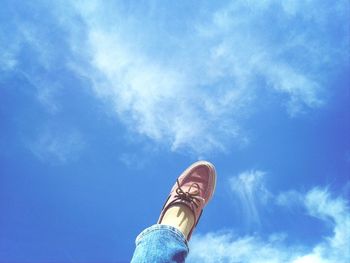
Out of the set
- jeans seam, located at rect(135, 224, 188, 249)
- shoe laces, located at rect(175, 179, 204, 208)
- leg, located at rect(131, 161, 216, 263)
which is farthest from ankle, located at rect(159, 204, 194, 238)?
jeans seam, located at rect(135, 224, 188, 249)

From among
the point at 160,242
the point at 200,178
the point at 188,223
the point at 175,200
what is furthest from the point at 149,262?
the point at 200,178

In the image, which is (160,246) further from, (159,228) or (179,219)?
(179,219)

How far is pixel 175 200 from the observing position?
3336mm

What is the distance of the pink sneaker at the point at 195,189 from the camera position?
3350 mm

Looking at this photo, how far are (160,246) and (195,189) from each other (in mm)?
1458

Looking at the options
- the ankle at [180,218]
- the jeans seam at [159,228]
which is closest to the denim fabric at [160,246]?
the jeans seam at [159,228]

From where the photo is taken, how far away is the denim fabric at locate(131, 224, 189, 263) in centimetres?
220

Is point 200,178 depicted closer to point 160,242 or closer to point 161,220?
point 161,220

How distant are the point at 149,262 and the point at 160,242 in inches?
7.6

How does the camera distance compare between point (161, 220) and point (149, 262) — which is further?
point (161, 220)

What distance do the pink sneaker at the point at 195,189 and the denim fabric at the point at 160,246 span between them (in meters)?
0.62

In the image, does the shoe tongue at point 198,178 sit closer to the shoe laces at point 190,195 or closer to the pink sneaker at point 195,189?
the pink sneaker at point 195,189

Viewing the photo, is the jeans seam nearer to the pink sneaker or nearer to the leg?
the leg

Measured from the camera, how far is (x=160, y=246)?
7.49ft
